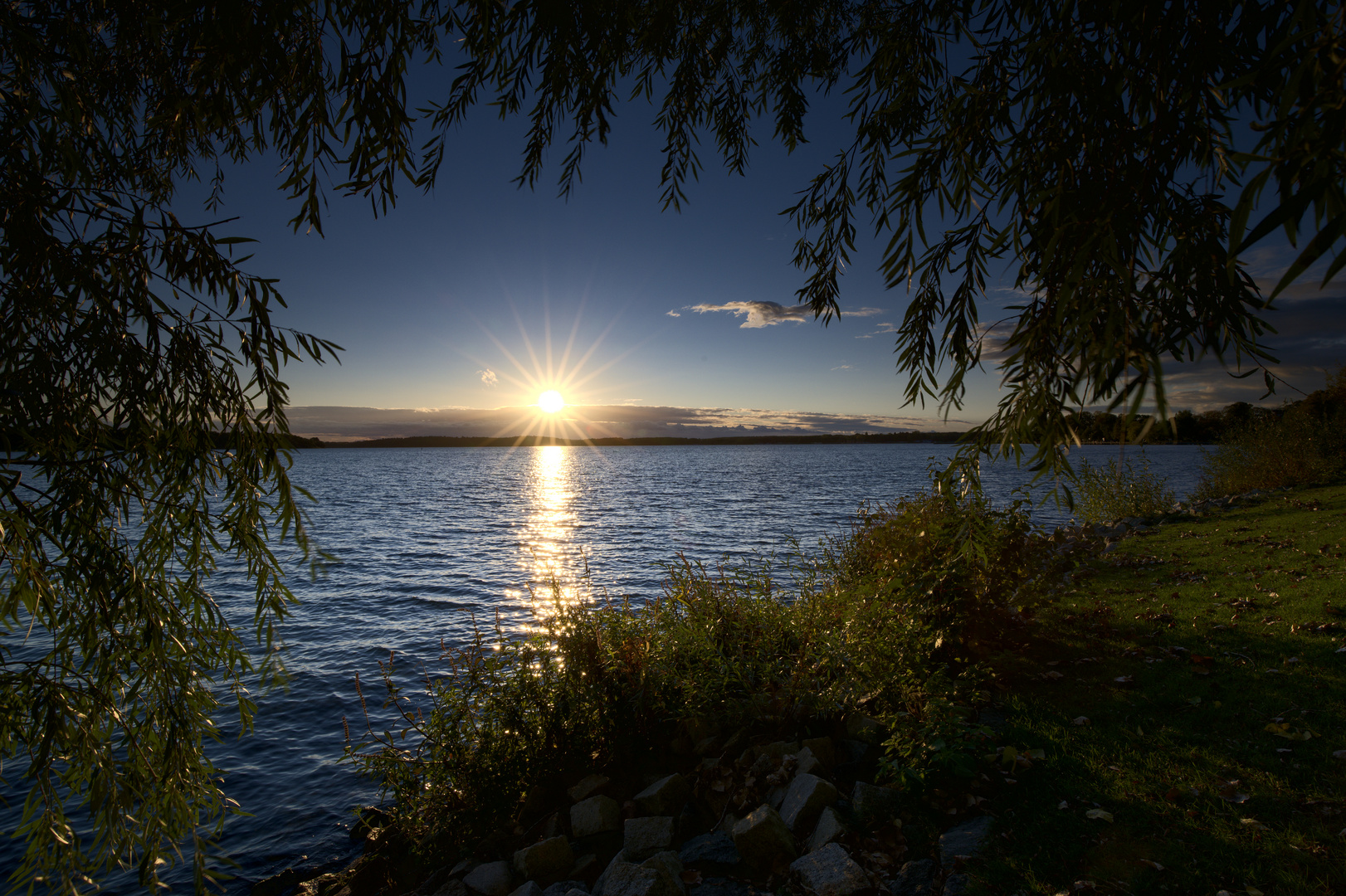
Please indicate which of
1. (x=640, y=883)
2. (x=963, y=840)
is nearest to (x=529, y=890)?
(x=640, y=883)

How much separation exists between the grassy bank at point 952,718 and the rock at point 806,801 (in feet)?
1.23

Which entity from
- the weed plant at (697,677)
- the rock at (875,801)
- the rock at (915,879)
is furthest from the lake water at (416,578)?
the rock at (915,879)

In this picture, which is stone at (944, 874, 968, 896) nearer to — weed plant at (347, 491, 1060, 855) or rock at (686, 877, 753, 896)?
weed plant at (347, 491, 1060, 855)

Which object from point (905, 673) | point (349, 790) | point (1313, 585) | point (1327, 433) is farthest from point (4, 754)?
point (1327, 433)

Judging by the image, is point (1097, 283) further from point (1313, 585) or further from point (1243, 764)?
point (1313, 585)

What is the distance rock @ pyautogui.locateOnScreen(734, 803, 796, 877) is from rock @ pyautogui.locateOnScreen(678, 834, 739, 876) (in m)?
0.14

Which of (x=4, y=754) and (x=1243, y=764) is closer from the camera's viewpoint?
(x=4, y=754)

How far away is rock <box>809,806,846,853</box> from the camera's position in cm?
458

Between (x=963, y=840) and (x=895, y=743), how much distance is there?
864mm

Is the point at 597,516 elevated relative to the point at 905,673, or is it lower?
lower

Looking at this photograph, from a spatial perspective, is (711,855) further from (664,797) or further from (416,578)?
(416,578)

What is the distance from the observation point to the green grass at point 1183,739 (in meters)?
3.90

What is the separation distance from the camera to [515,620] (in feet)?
50.2

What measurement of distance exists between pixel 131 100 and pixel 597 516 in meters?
32.9
